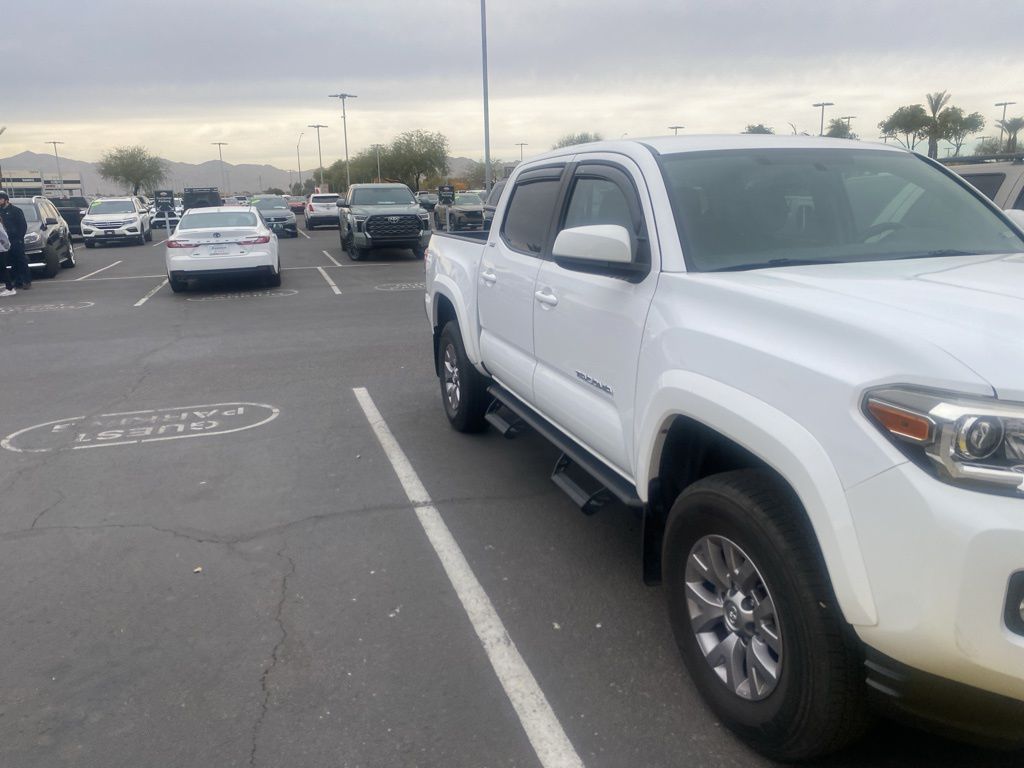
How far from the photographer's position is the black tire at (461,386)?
6230mm

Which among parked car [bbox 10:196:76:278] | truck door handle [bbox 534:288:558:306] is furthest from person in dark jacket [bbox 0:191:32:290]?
truck door handle [bbox 534:288:558:306]

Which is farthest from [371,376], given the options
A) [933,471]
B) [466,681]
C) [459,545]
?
[933,471]

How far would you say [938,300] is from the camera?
8.68 ft

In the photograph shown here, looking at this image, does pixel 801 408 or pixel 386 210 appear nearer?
pixel 801 408

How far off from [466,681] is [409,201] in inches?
797

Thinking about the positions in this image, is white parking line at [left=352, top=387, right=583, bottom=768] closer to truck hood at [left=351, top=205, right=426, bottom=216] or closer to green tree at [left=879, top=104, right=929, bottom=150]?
truck hood at [left=351, top=205, right=426, bottom=216]

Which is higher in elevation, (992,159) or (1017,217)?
(992,159)

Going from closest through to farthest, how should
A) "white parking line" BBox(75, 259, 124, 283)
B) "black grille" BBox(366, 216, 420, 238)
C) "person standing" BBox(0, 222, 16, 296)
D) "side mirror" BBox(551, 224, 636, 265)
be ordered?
"side mirror" BBox(551, 224, 636, 265) → "person standing" BBox(0, 222, 16, 296) → "white parking line" BBox(75, 259, 124, 283) → "black grille" BBox(366, 216, 420, 238)

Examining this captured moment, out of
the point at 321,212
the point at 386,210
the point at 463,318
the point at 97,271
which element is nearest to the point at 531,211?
the point at 463,318

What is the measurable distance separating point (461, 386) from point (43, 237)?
627 inches

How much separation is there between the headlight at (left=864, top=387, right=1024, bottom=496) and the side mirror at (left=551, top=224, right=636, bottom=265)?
4.66 feet

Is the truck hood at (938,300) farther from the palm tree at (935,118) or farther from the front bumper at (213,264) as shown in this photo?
the palm tree at (935,118)

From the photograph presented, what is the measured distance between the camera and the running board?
3.67 m

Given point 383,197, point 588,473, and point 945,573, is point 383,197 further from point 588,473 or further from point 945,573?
point 945,573
